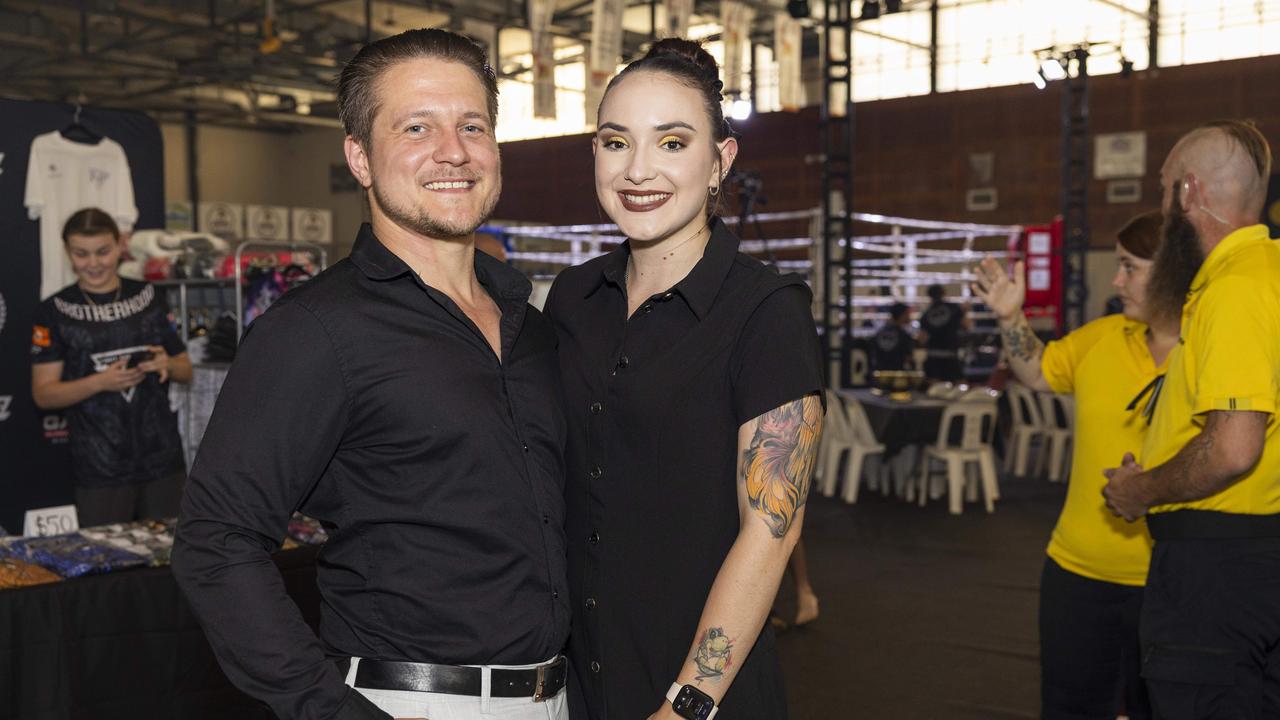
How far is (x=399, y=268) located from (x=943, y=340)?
997cm

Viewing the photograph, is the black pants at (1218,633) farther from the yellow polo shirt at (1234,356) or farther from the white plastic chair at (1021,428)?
the white plastic chair at (1021,428)

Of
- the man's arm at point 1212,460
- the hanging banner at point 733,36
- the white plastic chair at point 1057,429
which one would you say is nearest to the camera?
the man's arm at point 1212,460

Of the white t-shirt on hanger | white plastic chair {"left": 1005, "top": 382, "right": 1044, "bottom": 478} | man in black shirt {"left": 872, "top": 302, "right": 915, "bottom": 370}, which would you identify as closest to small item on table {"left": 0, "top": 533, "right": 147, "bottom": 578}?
the white t-shirt on hanger

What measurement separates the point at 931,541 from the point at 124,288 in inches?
190

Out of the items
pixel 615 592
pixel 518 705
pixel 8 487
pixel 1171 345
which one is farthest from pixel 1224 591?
pixel 8 487

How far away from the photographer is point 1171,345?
2.70m

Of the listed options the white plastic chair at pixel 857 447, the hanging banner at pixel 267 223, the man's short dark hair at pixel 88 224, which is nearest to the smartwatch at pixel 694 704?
the man's short dark hair at pixel 88 224

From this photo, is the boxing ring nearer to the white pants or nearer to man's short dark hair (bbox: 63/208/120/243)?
man's short dark hair (bbox: 63/208/120/243)

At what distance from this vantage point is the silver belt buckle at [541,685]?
4.72 ft

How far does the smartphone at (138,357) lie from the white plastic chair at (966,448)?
5.62 metres

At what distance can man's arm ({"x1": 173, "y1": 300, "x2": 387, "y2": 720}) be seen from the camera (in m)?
1.25

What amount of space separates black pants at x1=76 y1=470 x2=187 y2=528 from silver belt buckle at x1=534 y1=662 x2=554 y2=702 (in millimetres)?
2799

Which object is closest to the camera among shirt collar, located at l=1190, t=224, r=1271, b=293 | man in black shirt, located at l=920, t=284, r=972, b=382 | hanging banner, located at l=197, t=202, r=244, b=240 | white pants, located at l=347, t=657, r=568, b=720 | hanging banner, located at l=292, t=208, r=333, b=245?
white pants, located at l=347, t=657, r=568, b=720

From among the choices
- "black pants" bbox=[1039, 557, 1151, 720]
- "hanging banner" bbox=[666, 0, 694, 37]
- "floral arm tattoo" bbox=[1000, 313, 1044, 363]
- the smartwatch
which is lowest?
"black pants" bbox=[1039, 557, 1151, 720]
